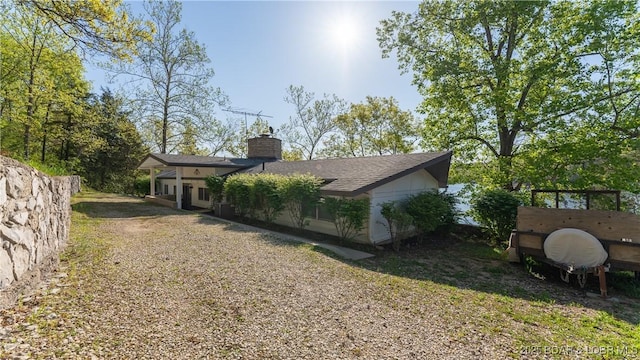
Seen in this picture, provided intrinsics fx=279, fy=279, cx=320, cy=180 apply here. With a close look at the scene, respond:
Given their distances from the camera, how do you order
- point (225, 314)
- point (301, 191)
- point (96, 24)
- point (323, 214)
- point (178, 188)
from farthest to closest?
point (178, 188) < point (323, 214) < point (301, 191) < point (96, 24) < point (225, 314)

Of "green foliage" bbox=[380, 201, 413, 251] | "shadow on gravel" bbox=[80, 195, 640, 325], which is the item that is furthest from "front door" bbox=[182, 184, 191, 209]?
"green foliage" bbox=[380, 201, 413, 251]

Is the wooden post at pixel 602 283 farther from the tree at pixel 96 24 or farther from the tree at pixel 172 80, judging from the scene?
the tree at pixel 172 80

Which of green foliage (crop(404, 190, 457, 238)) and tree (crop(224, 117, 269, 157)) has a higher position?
tree (crop(224, 117, 269, 157))

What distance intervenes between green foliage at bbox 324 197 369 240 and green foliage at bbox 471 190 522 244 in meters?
4.54

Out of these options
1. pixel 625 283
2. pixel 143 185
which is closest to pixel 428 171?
pixel 625 283

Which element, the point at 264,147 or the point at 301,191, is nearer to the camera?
the point at 301,191

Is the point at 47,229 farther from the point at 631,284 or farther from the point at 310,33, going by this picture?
the point at 631,284

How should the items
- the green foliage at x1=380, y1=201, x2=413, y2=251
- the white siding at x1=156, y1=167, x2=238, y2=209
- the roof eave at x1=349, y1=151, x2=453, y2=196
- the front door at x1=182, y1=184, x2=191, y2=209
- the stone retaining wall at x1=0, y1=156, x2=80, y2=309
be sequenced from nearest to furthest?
1. the stone retaining wall at x1=0, y1=156, x2=80, y2=309
2. the roof eave at x1=349, y1=151, x2=453, y2=196
3. the green foliage at x1=380, y1=201, x2=413, y2=251
4. the white siding at x1=156, y1=167, x2=238, y2=209
5. the front door at x1=182, y1=184, x2=191, y2=209

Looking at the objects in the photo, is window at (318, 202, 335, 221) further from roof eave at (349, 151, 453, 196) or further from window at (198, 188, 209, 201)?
window at (198, 188, 209, 201)

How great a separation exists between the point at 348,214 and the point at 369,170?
242cm

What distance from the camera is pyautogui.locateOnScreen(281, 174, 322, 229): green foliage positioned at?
10766 millimetres

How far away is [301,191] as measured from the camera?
1084cm

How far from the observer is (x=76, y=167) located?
2267 centimetres

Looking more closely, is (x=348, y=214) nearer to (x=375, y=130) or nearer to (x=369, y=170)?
(x=369, y=170)
